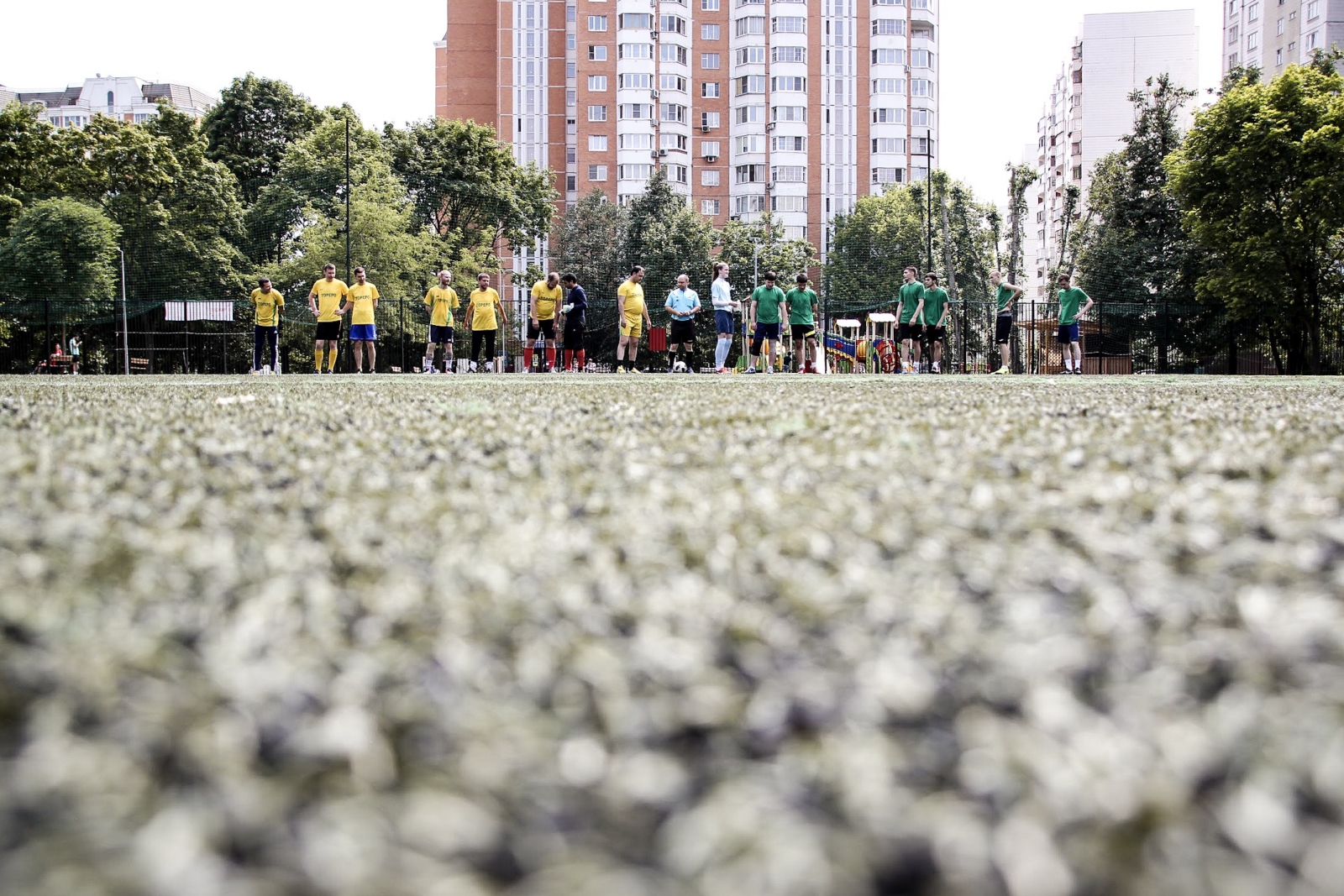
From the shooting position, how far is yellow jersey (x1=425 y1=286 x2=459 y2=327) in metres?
22.4

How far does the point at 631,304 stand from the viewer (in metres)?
22.0

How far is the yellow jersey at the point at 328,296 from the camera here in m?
21.2

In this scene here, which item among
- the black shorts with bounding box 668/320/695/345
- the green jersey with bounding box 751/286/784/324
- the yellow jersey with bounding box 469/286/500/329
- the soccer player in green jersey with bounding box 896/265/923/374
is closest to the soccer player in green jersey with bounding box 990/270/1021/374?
the soccer player in green jersey with bounding box 896/265/923/374

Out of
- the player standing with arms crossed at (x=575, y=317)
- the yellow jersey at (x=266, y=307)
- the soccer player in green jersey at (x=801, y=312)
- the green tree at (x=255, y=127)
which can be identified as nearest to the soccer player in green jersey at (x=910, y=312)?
the soccer player in green jersey at (x=801, y=312)

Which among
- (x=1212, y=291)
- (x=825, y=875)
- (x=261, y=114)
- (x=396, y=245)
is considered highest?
(x=261, y=114)

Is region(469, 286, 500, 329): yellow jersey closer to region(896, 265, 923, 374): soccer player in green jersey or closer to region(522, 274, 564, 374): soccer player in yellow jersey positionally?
region(522, 274, 564, 374): soccer player in yellow jersey

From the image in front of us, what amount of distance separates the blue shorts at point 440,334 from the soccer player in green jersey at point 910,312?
898cm

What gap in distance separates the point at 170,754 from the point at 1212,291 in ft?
125

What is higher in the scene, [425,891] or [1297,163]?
[1297,163]

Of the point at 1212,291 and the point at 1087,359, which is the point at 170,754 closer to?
the point at 1212,291

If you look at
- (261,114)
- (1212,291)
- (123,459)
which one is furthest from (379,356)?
(123,459)

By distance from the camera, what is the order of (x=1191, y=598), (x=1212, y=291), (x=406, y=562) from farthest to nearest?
(x=1212, y=291) → (x=406, y=562) → (x=1191, y=598)

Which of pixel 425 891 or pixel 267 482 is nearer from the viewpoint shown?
pixel 425 891

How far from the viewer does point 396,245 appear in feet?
153
